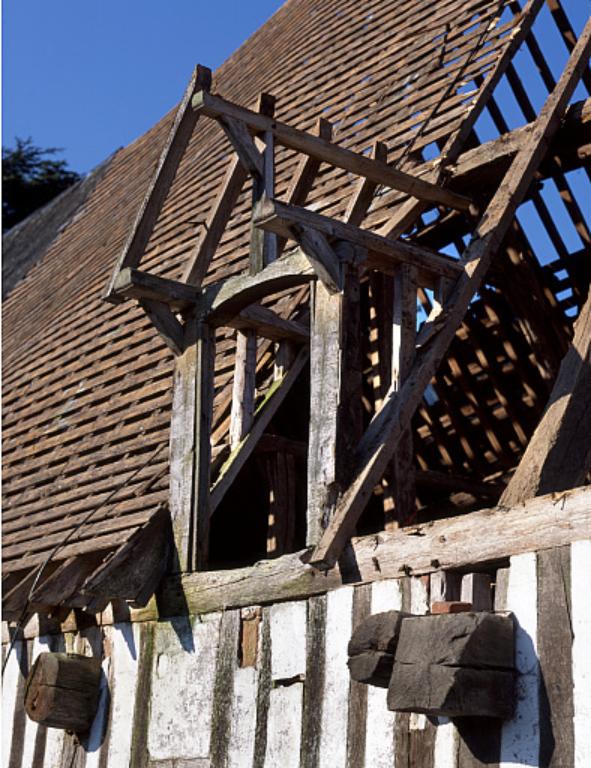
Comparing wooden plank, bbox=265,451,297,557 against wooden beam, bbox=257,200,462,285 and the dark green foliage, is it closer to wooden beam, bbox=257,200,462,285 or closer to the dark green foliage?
wooden beam, bbox=257,200,462,285

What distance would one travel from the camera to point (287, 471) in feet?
25.0

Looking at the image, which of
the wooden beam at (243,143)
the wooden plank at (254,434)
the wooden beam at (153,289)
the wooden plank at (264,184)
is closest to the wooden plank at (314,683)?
the wooden plank at (254,434)

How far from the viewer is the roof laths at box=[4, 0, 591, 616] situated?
7.56 metres

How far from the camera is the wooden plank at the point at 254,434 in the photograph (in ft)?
21.6

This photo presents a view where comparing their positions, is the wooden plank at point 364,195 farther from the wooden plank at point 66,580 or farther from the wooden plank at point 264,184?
the wooden plank at point 66,580

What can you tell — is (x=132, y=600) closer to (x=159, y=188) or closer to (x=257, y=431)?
(x=257, y=431)

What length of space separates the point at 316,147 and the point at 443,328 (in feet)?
3.93

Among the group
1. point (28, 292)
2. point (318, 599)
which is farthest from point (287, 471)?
point (28, 292)

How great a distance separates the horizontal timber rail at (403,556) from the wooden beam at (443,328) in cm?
12

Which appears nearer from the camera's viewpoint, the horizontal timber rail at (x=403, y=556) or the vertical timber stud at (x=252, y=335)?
the horizontal timber rail at (x=403, y=556)

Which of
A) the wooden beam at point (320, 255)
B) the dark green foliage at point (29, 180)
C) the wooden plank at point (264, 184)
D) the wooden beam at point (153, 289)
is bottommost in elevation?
the wooden beam at point (320, 255)

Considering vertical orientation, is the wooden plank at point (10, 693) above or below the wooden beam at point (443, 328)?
below

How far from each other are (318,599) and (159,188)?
259 cm

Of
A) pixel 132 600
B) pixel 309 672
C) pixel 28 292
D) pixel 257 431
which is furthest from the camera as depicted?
pixel 28 292
